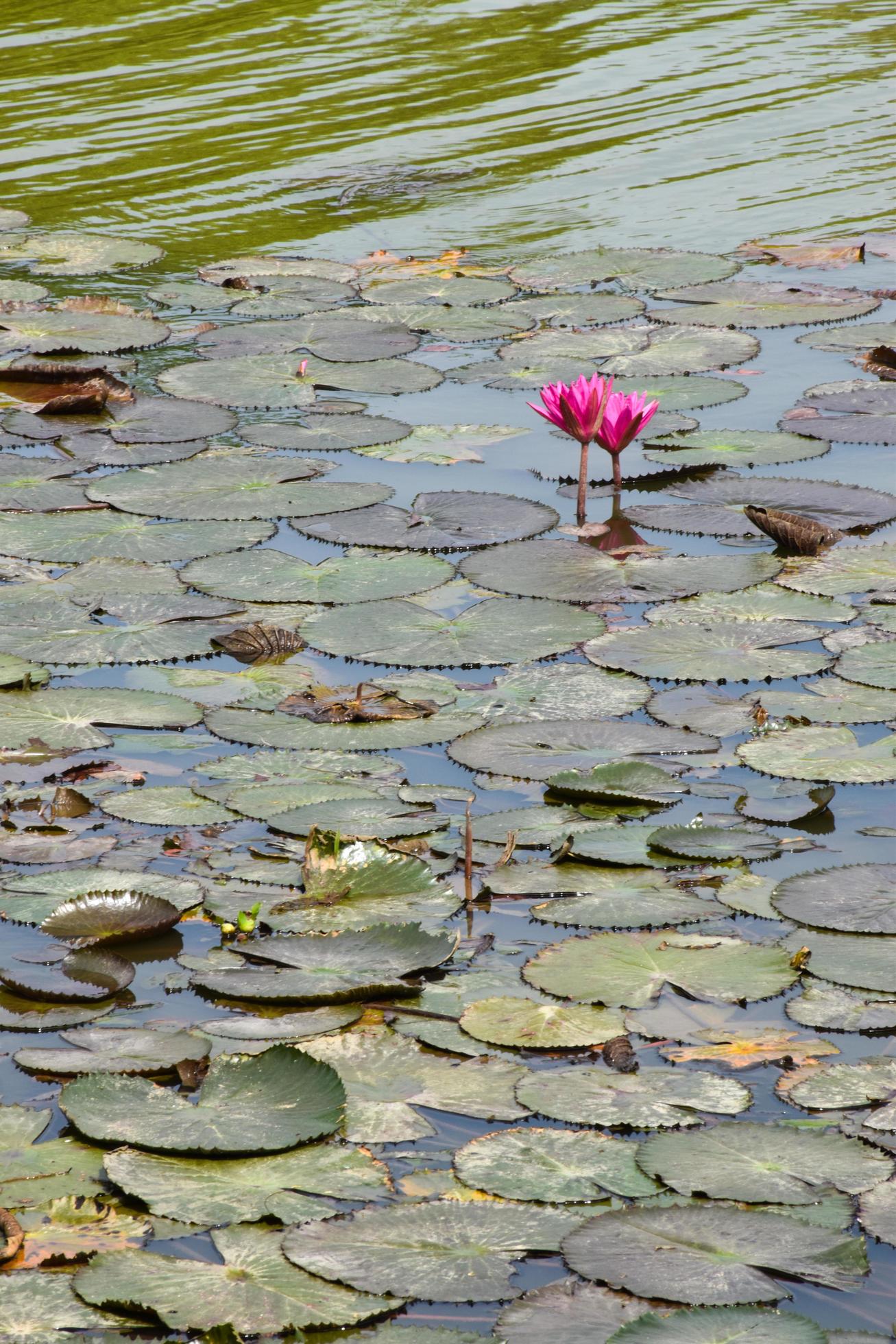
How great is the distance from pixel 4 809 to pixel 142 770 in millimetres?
270

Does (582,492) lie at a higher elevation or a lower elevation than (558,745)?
higher

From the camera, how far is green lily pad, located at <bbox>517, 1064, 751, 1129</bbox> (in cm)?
203

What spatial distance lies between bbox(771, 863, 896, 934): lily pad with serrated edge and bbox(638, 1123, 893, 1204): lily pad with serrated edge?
495mm

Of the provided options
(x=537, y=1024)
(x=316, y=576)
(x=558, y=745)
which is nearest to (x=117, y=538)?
(x=316, y=576)

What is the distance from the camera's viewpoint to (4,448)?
4664 millimetres

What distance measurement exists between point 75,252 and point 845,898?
515cm

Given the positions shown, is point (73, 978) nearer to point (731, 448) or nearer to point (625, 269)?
point (731, 448)

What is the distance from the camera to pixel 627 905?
8.19 feet

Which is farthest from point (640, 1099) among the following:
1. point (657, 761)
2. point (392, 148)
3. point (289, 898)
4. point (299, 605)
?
point (392, 148)

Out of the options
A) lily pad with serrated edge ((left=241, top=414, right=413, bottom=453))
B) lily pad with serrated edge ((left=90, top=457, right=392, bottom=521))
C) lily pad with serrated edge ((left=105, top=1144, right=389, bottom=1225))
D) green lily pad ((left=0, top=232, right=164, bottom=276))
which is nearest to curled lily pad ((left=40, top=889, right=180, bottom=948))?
lily pad with serrated edge ((left=105, top=1144, right=389, bottom=1225))

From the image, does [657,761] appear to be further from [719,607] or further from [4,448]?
[4,448]

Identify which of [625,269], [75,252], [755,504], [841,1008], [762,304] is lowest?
[841,1008]

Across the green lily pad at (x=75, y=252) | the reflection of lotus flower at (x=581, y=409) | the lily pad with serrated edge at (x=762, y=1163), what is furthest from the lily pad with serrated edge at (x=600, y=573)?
the green lily pad at (x=75, y=252)

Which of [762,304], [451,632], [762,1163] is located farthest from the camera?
[762,304]
